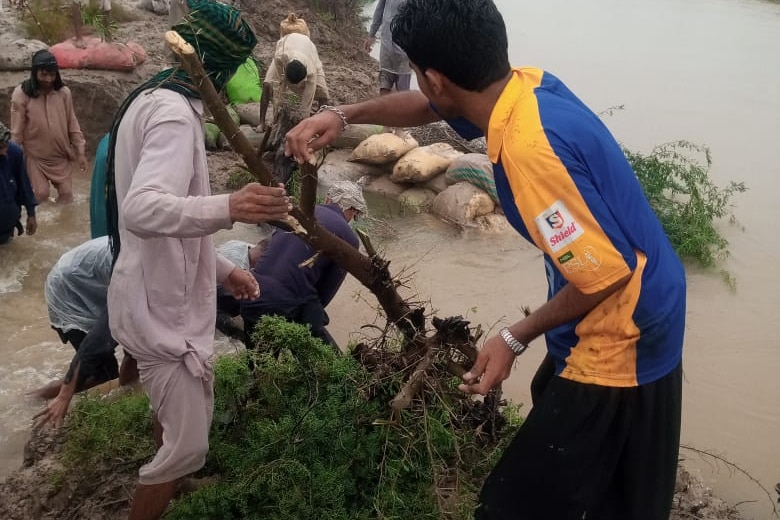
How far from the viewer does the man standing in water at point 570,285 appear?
153cm

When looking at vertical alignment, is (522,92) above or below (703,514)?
above

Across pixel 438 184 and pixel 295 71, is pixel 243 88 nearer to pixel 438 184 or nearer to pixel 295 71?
pixel 295 71

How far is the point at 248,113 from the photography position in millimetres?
7441

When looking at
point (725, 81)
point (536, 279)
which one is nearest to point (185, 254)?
point (536, 279)

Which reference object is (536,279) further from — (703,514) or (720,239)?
(703,514)

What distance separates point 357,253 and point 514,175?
39.2 inches

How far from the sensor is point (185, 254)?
2031mm

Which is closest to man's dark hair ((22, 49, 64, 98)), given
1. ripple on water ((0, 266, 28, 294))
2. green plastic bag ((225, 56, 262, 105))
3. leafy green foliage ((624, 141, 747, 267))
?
ripple on water ((0, 266, 28, 294))

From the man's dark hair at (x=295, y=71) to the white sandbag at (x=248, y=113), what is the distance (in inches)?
54.3

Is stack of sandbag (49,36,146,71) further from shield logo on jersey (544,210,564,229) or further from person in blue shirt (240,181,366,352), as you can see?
shield logo on jersey (544,210,564,229)

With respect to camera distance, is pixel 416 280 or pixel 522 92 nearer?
pixel 522 92

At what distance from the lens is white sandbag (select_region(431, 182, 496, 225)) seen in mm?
6449

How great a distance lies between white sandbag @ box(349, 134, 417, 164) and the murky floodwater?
751 millimetres

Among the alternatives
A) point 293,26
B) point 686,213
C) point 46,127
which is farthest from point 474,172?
point 46,127
